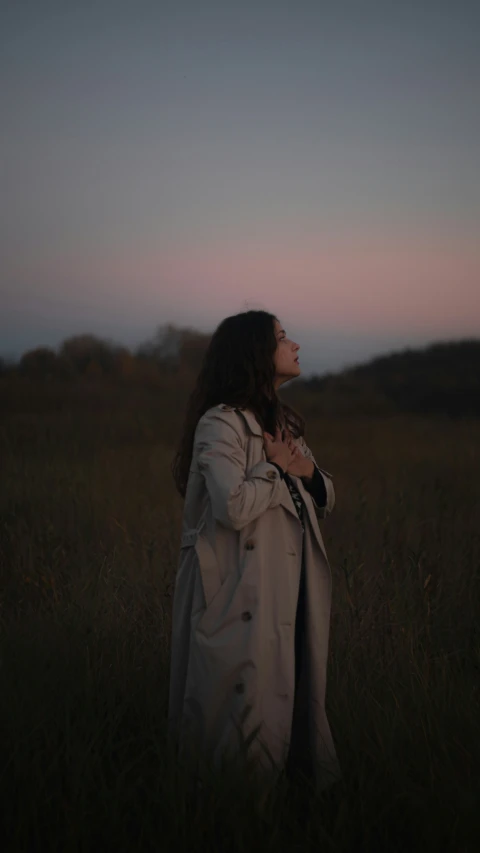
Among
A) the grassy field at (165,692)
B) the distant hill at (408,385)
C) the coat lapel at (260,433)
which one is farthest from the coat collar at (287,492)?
the distant hill at (408,385)

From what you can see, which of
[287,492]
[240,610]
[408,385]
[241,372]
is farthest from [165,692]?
[408,385]

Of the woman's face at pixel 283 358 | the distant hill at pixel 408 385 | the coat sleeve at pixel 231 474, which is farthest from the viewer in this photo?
the distant hill at pixel 408 385

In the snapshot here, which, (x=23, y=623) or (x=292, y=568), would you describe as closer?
(x=292, y=568)

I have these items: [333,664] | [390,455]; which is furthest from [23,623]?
[390,455]

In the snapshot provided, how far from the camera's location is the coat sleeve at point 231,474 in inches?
88.9

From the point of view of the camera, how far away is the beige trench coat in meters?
2.31

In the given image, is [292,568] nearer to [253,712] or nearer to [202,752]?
[253,712]

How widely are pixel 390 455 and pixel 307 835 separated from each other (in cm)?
870

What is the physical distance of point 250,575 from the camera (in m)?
2.34

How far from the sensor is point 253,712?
2.31 m

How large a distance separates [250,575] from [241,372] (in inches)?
27.0

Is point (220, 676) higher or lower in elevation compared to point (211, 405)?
lower

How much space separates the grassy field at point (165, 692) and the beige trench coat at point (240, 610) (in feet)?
0.53

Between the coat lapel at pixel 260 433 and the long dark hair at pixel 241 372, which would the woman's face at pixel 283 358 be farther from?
the coat lapel at pixel 260 433
